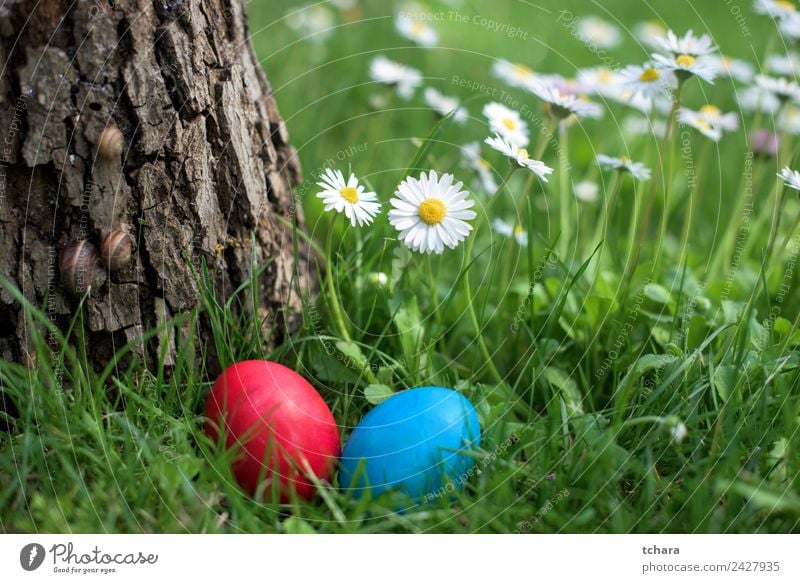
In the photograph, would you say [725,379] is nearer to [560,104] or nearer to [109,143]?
[560,104]

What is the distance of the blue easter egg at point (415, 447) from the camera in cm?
101

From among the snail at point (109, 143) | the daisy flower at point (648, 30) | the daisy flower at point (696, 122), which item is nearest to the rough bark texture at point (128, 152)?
the snail at point (109, 143)

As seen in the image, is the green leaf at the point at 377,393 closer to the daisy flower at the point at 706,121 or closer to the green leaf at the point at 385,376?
the green leaf at the point at 385,376

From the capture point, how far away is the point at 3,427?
1103mm

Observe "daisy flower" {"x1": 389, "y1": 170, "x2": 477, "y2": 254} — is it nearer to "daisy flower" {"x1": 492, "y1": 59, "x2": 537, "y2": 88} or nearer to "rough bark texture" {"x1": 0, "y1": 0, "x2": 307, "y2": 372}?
"rough bark texture" {"x1": 0, "y1": 0, "x2": 307, "y2": 372}

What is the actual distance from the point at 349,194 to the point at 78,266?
0.39m

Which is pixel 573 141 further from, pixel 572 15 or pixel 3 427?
pixel 3 427

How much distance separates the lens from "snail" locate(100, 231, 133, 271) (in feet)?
3.56

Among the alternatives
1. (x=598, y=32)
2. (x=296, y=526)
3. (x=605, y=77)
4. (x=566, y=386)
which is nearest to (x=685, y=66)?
(x=566, y=386)

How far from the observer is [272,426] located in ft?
3.34

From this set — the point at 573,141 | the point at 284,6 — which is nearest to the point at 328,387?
the point at 573,141

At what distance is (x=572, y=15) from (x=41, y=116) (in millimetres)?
1968
